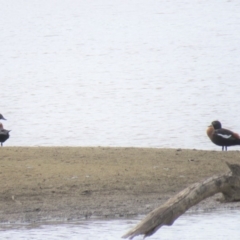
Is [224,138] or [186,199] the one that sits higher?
[186,199]

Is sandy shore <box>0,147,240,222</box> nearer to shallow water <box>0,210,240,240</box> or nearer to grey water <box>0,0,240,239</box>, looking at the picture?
shallow water <box>0,210,240,240</box>

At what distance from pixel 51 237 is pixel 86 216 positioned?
1.91 ft

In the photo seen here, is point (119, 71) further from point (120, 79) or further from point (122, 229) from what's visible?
point (122, 229)

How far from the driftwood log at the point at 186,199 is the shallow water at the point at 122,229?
2825mm

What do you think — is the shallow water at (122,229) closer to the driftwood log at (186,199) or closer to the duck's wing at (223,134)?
the duck's wing at (223,134)

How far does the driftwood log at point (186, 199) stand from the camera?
5.38 m

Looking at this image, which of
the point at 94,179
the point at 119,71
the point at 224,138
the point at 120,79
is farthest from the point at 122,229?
the point at 119,71

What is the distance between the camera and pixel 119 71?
24.7 m

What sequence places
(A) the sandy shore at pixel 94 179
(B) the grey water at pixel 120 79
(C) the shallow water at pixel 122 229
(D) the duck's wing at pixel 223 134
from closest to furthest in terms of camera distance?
(C) the shallow water at pixel 122 229 < (A) the sandy shore at pixel 94 179 < (D) the duck's wing at pixel 223 134 < (B) the grey water at pixel 120 79

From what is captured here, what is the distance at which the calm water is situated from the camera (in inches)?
611

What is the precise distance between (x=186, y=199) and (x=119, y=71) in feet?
63.0

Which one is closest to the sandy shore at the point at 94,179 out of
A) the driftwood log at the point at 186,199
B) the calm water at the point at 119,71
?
the calm water at the point at 119,71

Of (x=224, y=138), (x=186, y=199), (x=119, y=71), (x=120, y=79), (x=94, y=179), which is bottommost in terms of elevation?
(x=119, y=71)

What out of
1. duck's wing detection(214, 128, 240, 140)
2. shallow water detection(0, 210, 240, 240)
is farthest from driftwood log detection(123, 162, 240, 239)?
duck's wing detection(214, 128, 240, 140)
